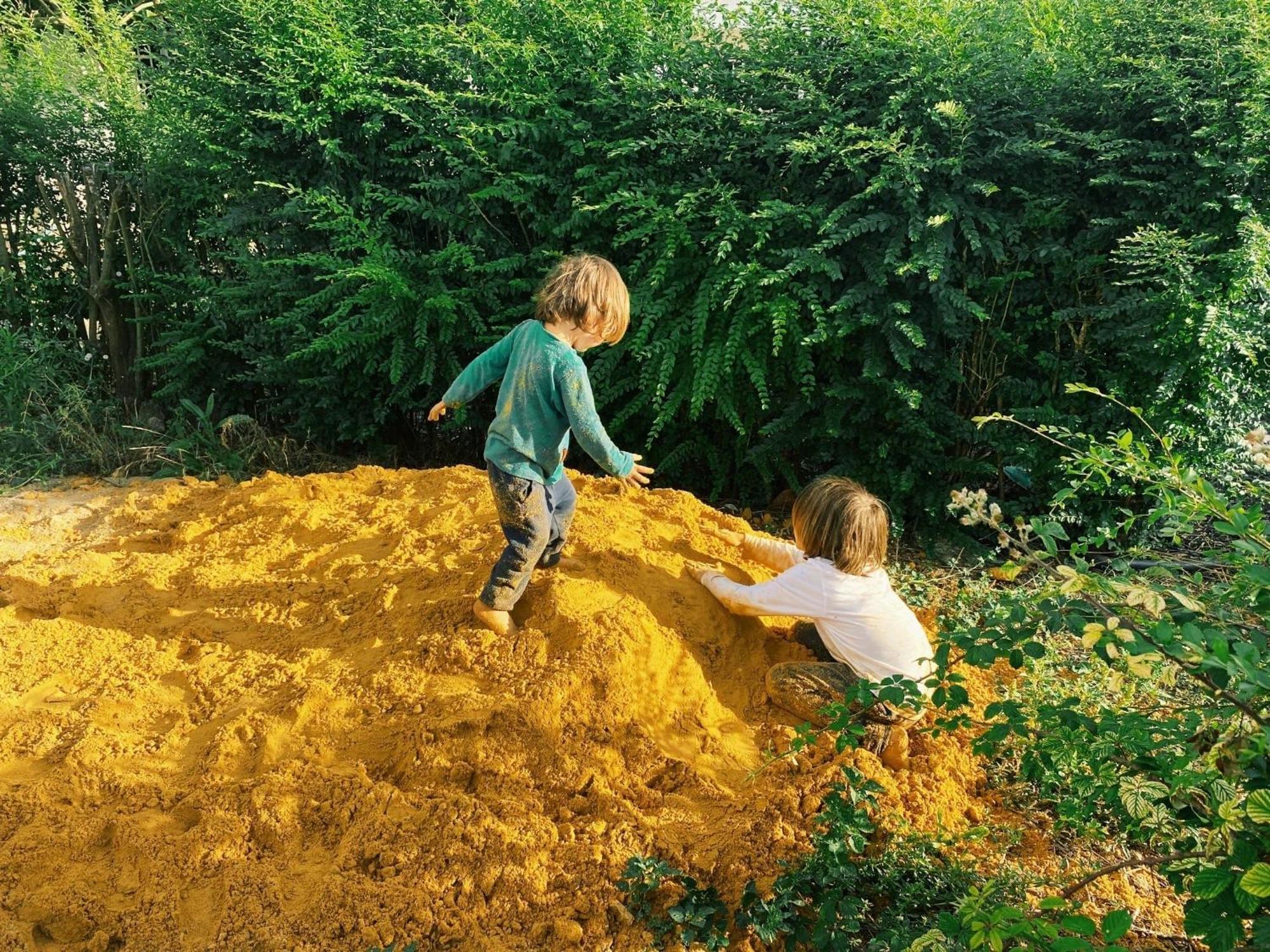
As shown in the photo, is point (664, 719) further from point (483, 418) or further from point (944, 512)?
point (483, 418)

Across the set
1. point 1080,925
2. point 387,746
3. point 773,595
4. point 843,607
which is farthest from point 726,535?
point 1080,925

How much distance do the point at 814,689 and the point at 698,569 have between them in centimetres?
80

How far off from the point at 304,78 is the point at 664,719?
4652 millimetres

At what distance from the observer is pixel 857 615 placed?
336 centimetres

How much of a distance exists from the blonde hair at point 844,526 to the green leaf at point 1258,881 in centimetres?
190

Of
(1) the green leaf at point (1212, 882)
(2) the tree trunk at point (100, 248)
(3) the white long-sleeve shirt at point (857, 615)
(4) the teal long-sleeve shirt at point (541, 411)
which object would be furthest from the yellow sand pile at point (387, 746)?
(2) the tree trunk at point (100, 248)

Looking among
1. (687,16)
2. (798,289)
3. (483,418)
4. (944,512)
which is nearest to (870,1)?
(687,16)

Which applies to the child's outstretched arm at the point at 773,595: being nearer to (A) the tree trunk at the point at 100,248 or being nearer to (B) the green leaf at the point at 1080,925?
(B) the green leaf at the point at 1080,925

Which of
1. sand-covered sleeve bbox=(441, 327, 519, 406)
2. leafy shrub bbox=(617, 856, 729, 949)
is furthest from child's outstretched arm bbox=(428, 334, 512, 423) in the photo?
leafy shrub bbox=(617, 856, 729, 949)

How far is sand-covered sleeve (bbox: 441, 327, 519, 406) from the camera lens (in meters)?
3.67

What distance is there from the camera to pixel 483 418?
5.98 meters

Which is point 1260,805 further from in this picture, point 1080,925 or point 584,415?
point 584,415

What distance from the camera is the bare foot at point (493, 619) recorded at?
3637mm

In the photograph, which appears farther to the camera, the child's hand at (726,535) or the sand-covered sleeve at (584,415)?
the child's hand at (726,535)
